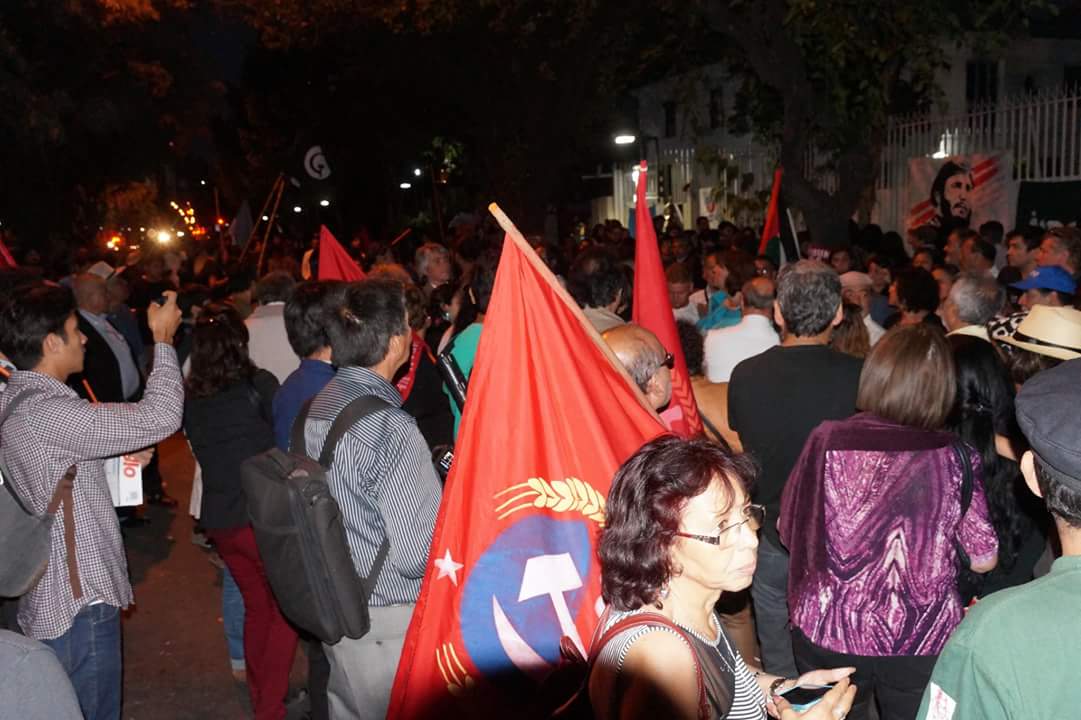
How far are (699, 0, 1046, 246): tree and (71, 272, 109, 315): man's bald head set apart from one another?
7.24m

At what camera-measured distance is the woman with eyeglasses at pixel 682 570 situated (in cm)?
236

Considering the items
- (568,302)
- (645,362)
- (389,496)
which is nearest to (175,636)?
(389,496)

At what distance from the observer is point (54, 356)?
386 cm

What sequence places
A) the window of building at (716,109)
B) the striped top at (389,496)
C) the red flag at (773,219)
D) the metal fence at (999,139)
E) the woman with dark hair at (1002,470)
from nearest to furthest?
the striped top at (389,496), the woman with dark hair at (1002,470), the red flag at (773,219), the metal fence at (999,139), the window of building at (716,109)

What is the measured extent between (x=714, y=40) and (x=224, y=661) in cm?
1376

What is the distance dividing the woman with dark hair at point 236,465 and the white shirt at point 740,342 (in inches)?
93.4

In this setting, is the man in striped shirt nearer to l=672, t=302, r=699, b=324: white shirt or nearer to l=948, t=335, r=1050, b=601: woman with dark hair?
l=948, t=335, r=1050, b=601: woman with dark hair

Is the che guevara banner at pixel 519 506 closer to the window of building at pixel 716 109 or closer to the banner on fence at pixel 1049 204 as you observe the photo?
the banner on fence at pixel 1049 204

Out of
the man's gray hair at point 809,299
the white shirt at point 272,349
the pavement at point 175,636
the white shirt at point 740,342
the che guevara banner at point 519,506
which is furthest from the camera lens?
the white shirt at point 272,349

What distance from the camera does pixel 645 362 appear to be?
3969 millimetres

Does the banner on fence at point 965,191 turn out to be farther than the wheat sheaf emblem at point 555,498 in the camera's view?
Yes

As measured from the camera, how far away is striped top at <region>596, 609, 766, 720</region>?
2369 mm

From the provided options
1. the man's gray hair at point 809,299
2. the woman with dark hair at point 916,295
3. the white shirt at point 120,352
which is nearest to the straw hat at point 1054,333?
the man's gray hair at point 809,299

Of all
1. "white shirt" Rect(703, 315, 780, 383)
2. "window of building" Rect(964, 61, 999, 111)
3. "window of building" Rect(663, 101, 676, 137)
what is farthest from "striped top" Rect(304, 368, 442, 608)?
"window of building" Rect(663, 101, 676, 137)
